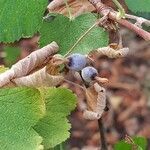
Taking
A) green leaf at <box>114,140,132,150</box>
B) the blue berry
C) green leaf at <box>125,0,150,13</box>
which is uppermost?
the blue berry

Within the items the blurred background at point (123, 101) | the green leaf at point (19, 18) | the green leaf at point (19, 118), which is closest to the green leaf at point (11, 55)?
the green leaf at point (19, 18)

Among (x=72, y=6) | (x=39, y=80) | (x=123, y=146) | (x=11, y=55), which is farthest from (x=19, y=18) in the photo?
(x=11, y=55)

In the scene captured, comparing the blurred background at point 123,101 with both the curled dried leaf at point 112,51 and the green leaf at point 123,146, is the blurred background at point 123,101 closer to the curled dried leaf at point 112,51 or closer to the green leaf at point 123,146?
the green leaf at point 123,146

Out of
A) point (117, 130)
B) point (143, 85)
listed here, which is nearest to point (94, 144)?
point (117, 130)

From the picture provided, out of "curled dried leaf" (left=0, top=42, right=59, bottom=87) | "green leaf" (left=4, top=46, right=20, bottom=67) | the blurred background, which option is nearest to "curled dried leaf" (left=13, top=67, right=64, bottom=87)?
"curled dried leaf" (left=0, top=42, right=59, bottom=87)

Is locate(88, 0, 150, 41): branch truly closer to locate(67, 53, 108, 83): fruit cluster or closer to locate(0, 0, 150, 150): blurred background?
locate(67, 53, 108, 83): fruit cluster
